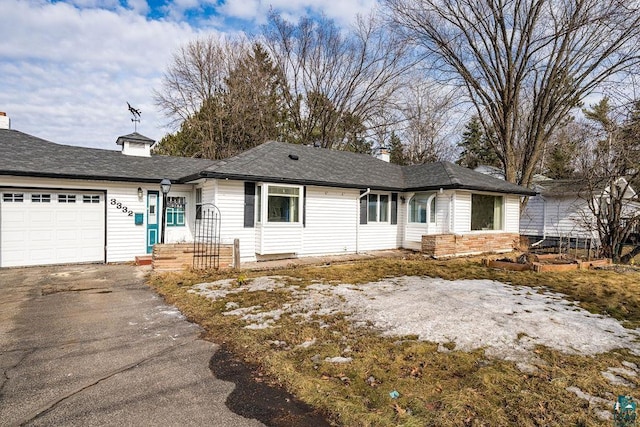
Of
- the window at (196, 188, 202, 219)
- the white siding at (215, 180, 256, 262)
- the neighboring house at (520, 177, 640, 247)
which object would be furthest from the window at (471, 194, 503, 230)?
the window at (196, 188, 202, 219)

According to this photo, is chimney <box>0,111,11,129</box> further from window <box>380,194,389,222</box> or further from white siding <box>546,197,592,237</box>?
white siding <box>546,197,592,237</box>

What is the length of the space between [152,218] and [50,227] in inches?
105

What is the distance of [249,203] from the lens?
10.7 m

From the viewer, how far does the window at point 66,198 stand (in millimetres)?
10305

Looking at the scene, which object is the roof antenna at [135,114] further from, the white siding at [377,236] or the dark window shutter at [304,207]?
the white siding at [377,236]

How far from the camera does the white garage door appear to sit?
9.73 m

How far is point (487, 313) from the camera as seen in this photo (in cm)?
531

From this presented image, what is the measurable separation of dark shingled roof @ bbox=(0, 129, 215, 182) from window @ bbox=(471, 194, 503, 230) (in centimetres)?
1048

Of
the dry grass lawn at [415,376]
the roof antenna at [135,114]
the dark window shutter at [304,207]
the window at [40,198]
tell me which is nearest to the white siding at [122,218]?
the window at [40,198]

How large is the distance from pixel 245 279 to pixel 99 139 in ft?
65.8

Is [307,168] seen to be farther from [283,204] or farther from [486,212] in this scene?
[486,212]

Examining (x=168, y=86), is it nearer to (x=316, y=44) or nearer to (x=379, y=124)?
(x=316, y=44)

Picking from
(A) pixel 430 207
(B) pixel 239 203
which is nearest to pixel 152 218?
(B) pixel 239 203

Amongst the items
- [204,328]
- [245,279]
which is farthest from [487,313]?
[245,279]
